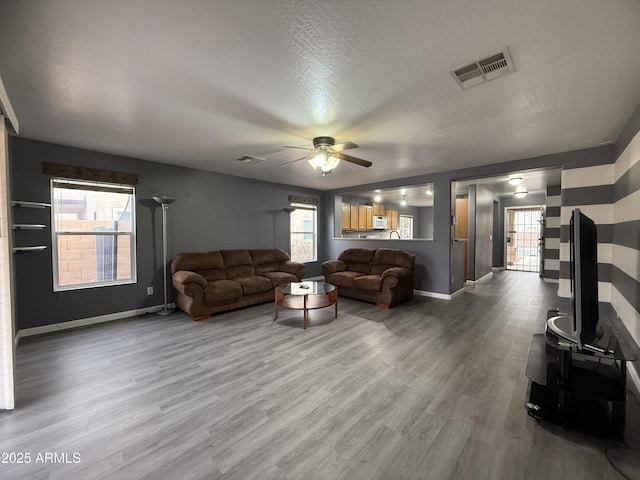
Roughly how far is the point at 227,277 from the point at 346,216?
400cm

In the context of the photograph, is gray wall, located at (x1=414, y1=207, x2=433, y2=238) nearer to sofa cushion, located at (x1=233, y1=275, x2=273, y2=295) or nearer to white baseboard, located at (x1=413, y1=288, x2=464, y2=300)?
white baseboard, located at (x1=413, y1=288, x2=464, y2=300)

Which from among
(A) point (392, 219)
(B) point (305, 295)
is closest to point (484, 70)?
(B) point (305, 295)

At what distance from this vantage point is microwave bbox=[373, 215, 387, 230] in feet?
28.7

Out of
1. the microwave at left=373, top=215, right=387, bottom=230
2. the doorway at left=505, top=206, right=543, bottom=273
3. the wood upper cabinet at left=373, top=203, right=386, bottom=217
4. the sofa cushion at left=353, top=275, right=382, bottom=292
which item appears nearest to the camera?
the sofa cushion at left=353, top=275, right=382, bottom=292

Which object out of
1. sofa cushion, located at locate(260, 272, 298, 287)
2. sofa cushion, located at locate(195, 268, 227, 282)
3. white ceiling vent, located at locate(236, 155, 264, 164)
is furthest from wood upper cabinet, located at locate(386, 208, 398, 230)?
sofa cushion, located at locate(195, 268, 227, 282)

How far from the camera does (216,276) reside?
470cm

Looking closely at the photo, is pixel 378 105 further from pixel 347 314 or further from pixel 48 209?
pixel 48 209

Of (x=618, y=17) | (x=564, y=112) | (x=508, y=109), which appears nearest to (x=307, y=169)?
(x=508, y=109)

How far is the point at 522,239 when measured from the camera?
9.19 meters

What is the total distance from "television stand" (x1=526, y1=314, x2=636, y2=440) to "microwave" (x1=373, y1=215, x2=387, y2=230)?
22.6 ft

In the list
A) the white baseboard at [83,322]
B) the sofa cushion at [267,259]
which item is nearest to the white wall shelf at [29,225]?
the white baseboard at [83,322]

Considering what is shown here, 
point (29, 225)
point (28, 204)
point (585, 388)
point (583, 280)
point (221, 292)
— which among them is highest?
point (28, 204)

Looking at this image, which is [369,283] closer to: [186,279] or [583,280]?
[186,279]

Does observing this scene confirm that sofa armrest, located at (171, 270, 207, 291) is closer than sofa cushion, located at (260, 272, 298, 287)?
Yes
